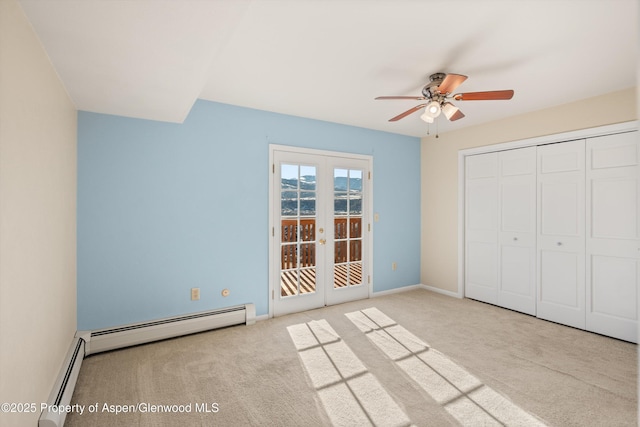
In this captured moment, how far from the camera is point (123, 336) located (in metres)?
2.72

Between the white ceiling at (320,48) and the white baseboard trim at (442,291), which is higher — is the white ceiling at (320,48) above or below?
above

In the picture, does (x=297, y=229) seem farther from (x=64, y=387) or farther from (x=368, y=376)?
(x=64, y=387)

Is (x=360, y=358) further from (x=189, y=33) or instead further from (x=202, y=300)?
(x=189, y=33)

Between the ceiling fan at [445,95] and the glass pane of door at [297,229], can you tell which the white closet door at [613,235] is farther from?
the glass pane of door at [297,229]

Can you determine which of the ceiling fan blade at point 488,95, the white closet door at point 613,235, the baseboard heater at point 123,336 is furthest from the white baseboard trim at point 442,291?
the ceiling fan blade at point 488,95

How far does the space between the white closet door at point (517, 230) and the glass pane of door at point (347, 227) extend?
190 centimetres

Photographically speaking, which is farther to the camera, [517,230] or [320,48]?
[517,230]

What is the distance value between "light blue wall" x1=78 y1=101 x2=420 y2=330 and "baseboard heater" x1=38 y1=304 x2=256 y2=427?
114 millimetres

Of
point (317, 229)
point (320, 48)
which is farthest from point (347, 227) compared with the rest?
point (320, 48)

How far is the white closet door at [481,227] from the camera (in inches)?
160

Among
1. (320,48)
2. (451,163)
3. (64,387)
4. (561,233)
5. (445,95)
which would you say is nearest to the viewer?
(64,387)

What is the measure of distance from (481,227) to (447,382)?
261 centimetres

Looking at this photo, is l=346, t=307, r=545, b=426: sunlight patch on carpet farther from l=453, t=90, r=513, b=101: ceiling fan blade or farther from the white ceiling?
the white ceiling

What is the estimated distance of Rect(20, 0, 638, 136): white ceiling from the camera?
152 centimetres
